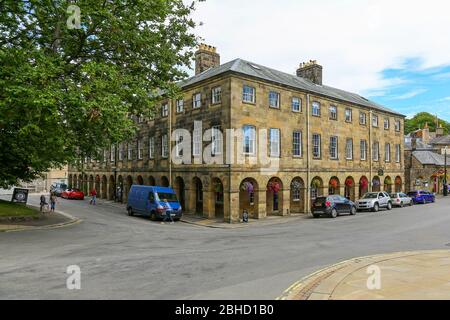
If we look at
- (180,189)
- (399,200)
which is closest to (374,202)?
(399,200)

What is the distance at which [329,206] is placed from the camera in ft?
87.5

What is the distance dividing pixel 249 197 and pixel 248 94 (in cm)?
788

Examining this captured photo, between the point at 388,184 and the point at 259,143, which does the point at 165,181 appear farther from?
the point at 388,184

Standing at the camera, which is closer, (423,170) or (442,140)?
(423,170)

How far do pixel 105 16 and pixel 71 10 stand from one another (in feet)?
4.69

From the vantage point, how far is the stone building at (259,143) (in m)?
26.1

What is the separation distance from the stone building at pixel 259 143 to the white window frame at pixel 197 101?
0.27 ft

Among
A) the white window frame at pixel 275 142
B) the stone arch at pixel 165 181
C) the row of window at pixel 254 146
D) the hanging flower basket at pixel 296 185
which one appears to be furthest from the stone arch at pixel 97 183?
the white window frame at pixel 275 142

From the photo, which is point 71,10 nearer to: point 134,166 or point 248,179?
point 248,179

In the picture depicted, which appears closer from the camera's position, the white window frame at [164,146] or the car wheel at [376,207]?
the car wheel at [376,207]

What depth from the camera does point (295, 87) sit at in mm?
29609

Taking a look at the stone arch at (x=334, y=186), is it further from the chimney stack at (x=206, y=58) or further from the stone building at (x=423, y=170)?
the stone building at (x=423, y=170)

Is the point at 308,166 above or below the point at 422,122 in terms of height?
below

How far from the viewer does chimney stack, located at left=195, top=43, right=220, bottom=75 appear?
33188mm
